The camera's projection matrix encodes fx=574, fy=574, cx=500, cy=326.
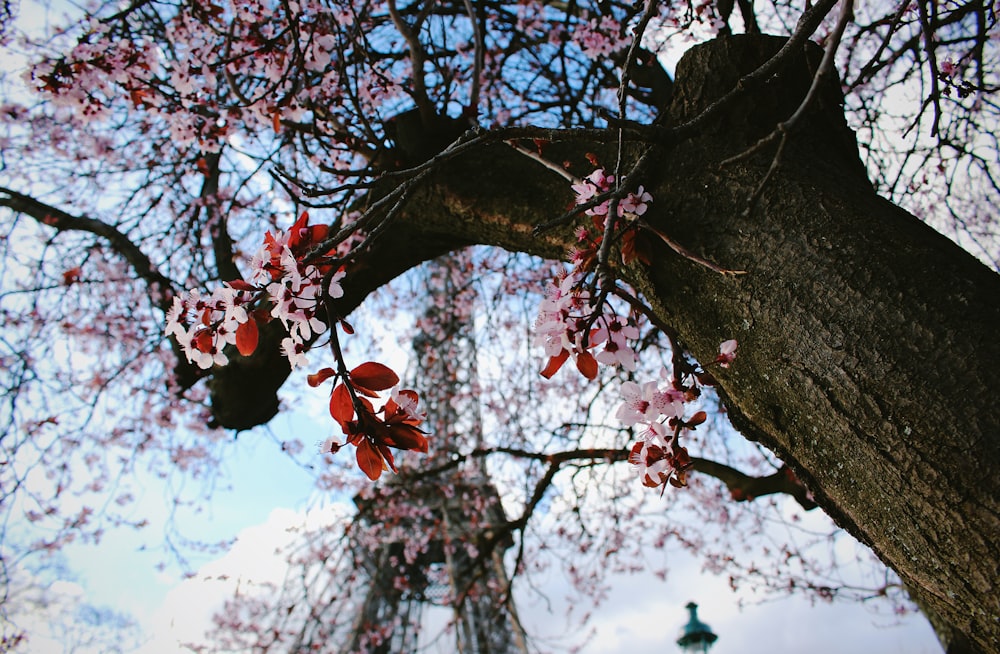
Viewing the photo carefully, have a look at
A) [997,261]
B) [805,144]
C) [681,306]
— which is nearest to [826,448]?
Answer: [681,306]

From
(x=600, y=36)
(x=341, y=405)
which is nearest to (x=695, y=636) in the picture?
(x=600, y=36)

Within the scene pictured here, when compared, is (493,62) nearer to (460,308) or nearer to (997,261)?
(460,308)

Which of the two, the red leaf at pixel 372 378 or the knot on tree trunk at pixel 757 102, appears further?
the knot on tree trunk at pixel 757 102

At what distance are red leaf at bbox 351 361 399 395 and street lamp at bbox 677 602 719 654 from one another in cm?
499

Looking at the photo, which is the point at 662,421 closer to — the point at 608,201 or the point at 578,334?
the point at 578,334

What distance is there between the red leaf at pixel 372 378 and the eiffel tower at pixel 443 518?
9.24 ft

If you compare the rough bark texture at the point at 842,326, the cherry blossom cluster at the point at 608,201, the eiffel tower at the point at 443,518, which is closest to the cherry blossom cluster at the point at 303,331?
the cherry blossom cluster at the point at 608,201

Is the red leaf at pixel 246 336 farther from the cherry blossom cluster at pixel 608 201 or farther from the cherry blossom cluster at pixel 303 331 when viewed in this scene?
the cherry blossom cluster at pixel 608 201

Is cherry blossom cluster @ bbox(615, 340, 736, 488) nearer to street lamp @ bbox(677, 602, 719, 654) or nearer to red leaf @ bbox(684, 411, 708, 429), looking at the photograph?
red leaf @ bbox(684, 411, 708, 429)

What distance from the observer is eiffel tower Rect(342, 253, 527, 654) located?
13.8 feet

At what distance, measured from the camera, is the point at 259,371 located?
96.9 inches

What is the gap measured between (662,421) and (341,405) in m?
A: 0.58

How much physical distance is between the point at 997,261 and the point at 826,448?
3.69m

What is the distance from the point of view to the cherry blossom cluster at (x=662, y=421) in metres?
1.02
